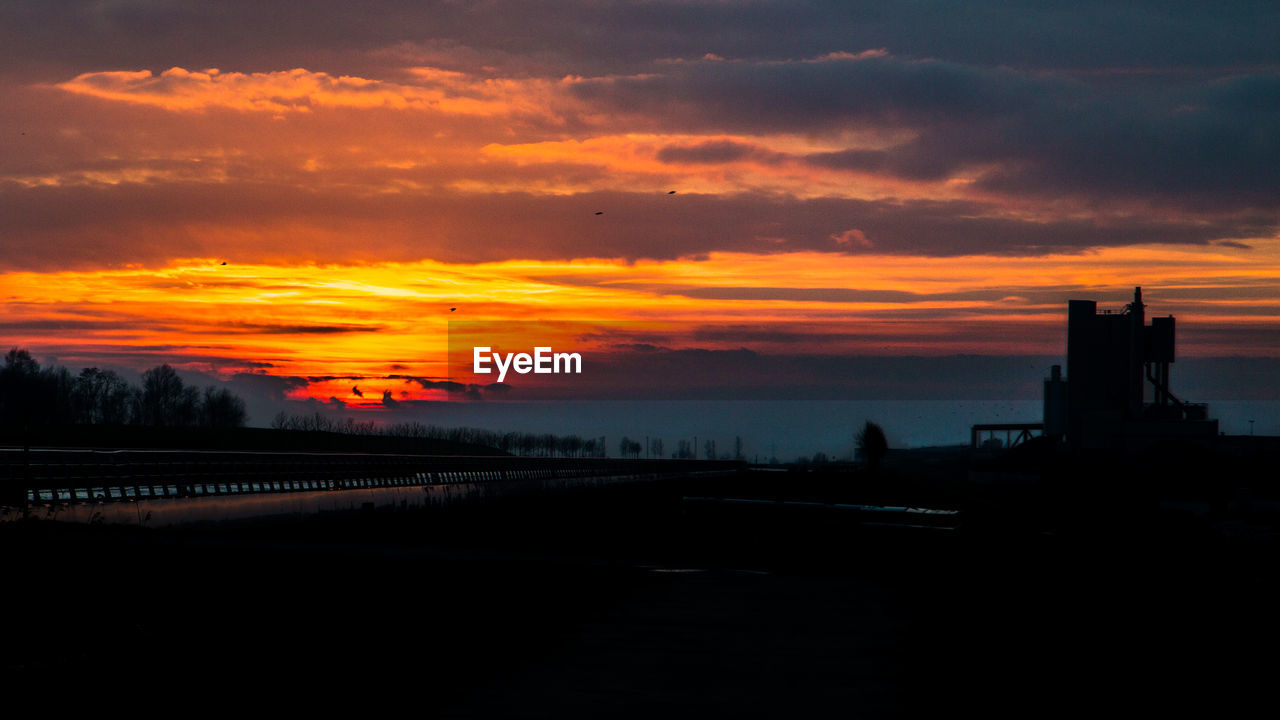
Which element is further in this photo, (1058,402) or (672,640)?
(1058,402)

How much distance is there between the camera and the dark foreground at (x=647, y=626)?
11008mm

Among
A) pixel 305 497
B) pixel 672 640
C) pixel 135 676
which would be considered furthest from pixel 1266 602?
pixel 305 497

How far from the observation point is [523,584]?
19344 millimetres

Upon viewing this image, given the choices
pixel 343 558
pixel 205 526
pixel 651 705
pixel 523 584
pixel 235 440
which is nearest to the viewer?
pixel 651 705

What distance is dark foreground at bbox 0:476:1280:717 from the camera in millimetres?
11008

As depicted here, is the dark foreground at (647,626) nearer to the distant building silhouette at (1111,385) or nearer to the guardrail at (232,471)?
the guardrail at (232,471)

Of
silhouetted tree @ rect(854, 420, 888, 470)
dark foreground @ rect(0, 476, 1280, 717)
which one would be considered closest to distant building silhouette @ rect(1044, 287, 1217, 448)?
silhouetted tree @ rect(854, 420, 888, 470)

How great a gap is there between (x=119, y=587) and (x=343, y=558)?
5085 millimetres

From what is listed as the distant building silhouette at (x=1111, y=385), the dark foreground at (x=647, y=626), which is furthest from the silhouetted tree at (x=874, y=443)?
the dark foreground at (x=647, y=626)

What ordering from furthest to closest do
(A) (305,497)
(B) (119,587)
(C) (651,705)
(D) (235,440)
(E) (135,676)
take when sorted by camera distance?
(D) (235,440) < (A) (305,497) < (B) (119,587) < (E) (135,676) < (C) (651,705)

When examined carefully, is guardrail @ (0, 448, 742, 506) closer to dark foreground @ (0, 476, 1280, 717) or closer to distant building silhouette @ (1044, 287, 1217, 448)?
dark foreground @ (0, 476, 1280, 717)

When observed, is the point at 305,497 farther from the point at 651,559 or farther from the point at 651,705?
the point at 651,705

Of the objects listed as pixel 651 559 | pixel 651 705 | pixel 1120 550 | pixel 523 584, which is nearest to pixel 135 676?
pixel 651 705

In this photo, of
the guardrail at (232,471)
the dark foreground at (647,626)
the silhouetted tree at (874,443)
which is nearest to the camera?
the dark foreground at (647,626)
